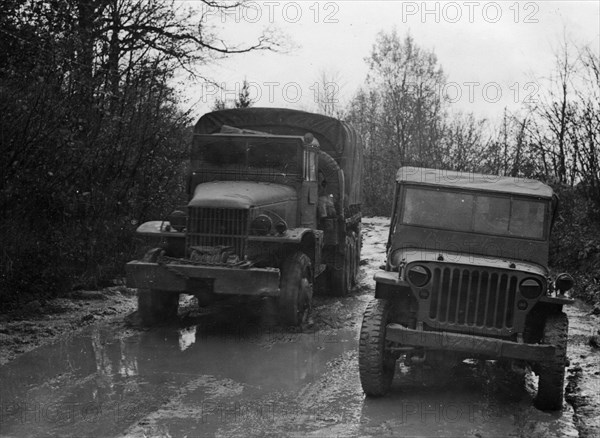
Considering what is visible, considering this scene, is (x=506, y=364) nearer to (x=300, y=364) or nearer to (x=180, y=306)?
(x=300, y=364)

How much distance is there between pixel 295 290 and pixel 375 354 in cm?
270

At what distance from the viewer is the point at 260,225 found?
26.8 ft

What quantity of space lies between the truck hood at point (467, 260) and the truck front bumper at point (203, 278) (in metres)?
1.67

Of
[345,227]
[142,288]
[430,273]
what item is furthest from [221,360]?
[345,227]

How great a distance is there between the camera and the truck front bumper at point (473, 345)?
5383 mm

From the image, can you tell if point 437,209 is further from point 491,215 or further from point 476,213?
point 491,215

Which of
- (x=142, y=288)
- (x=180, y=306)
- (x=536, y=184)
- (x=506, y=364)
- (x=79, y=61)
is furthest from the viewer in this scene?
(x=79, y=61)

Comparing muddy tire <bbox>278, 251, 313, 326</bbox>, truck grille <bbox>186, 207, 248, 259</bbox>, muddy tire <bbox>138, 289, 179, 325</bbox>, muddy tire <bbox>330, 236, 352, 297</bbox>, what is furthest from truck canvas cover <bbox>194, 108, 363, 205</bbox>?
muddy tire <bbox>138, 289, 179, 325</bbox>

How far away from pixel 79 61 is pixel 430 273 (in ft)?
24.8

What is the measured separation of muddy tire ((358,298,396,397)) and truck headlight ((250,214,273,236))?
258 cm

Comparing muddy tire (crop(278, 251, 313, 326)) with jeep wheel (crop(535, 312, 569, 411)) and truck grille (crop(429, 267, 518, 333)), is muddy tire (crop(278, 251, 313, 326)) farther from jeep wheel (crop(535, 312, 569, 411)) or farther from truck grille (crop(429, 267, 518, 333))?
jeep wheel (crop(535, 312, 569, 411))

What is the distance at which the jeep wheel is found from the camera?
17.9ft

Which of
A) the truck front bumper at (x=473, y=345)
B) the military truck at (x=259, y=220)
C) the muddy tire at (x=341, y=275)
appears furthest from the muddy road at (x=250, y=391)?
the muddy tire at (x=341, y=275)

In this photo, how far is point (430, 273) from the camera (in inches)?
226
